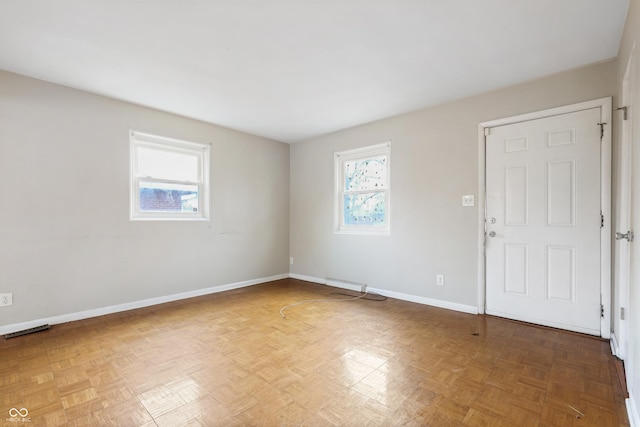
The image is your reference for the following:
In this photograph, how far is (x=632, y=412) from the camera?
1.48 meters

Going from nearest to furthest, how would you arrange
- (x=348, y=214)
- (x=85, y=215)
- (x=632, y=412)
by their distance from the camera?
(x=632, y=412), (x=85, y=215), (x=348, y=214)

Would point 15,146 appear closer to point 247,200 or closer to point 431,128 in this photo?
point 247,200

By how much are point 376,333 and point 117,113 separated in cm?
366

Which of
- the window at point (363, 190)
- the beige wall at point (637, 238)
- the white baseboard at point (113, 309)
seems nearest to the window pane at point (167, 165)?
the white baseboard at point (113, 309)

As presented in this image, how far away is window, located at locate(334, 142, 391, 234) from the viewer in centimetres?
408

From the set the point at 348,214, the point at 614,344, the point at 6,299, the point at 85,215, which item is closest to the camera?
the point at 614,344

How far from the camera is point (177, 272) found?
3.80 meters

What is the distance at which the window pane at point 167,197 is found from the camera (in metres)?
3.58

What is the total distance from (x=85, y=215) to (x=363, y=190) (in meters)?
3.39

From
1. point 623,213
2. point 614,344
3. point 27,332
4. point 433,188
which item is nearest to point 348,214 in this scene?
point 433,188

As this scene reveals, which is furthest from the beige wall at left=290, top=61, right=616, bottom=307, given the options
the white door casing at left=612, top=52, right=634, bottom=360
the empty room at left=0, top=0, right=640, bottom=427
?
the white door casing at left=612, top=52, right=634, bottom=360

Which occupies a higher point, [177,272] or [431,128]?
[431,128]

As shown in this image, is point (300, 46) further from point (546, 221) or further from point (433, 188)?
point (546, 221)

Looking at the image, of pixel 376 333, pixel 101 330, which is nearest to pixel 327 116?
pixel 376 333
